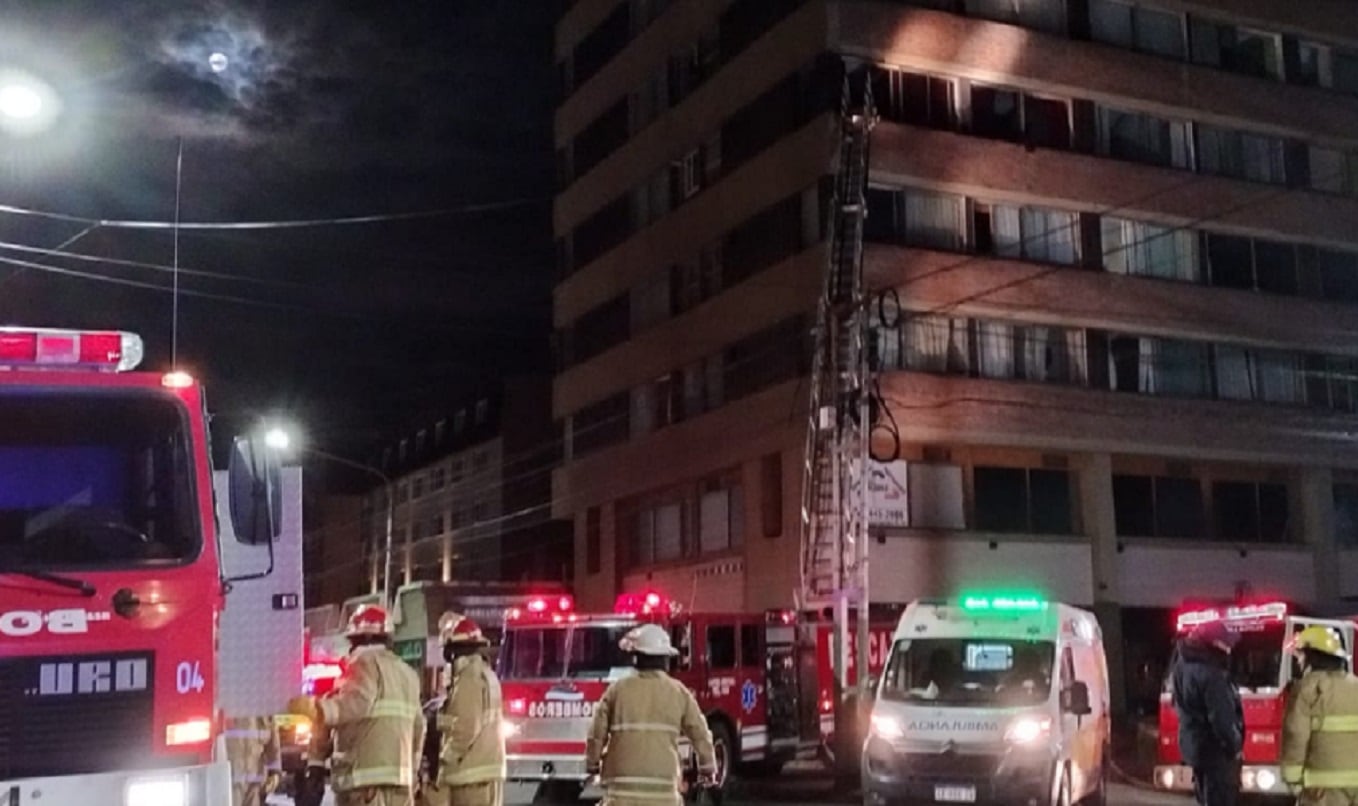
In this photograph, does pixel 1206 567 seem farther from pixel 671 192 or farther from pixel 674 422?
pixel 671 192

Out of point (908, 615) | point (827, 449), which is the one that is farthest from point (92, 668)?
point (827, 449)

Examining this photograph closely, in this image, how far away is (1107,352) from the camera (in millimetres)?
34750

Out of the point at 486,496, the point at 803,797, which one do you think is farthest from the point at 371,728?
the point at 486,496

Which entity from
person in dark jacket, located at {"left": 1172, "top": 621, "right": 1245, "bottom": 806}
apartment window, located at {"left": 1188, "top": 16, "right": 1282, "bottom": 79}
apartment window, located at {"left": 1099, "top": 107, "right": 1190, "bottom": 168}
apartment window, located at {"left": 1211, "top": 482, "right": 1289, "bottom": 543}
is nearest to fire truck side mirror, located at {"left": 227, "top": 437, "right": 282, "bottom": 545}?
person in dark jacket, located at {"left": 1172, "top": 621, "right": 1245, "bottom": 806}

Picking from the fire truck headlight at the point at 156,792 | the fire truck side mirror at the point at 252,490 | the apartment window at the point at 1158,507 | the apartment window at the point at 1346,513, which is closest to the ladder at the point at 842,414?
the fire truck side mirror at the point at 252,490

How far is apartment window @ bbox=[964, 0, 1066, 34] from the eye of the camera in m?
34.2

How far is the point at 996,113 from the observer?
3416cm

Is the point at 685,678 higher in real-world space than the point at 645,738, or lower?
lower

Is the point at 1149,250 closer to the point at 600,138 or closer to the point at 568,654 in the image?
the point at 600,138

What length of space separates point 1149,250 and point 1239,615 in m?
21.3

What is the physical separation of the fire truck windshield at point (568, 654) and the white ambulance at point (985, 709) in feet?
11.6

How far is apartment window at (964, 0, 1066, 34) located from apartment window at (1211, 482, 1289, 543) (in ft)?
38.6

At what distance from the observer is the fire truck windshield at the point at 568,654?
55.6ft

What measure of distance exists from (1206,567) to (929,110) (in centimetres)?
1280
